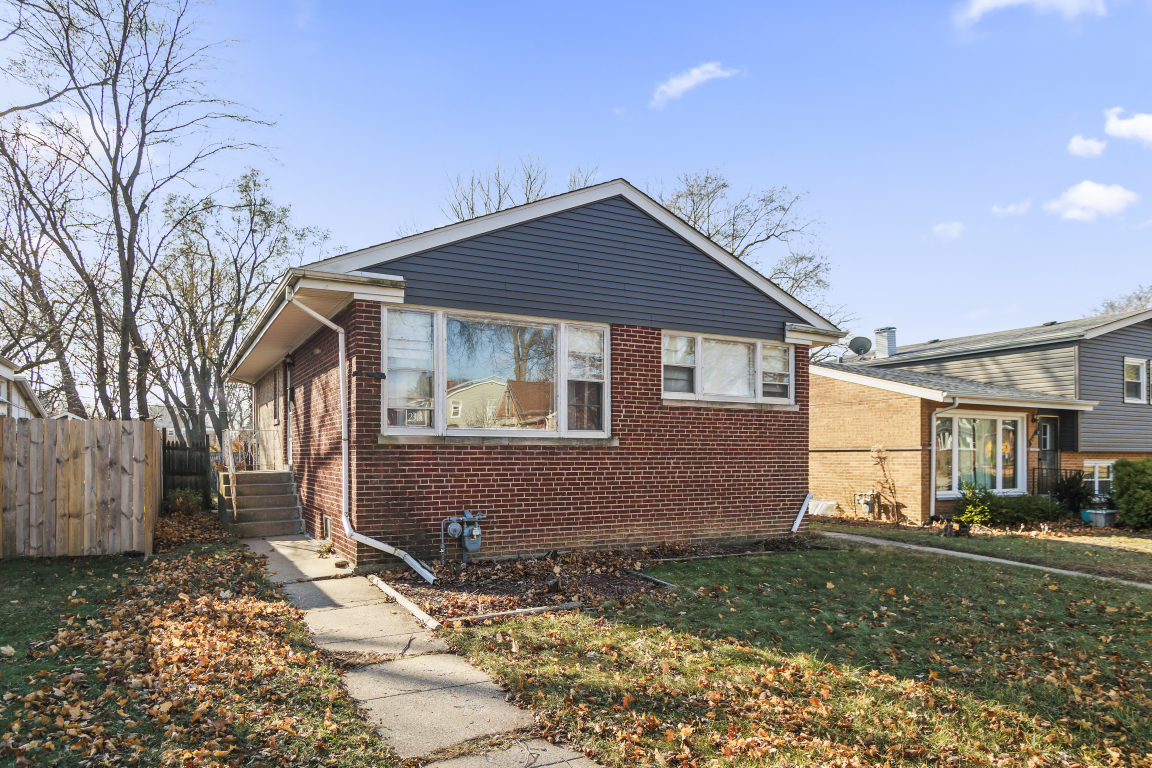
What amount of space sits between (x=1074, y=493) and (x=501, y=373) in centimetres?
1774

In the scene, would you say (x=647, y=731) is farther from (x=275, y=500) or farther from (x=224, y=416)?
(x=224, y=416)

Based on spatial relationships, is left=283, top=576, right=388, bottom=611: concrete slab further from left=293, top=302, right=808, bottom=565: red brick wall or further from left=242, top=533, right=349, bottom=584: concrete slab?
left=293, top=302, right=808, bottom=565: red brick wall

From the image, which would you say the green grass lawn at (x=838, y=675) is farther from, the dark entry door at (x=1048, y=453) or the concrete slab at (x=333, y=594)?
the dark entry door at (x=1048, y=453)

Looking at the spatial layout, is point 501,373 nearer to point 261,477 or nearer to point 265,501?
point 265,501

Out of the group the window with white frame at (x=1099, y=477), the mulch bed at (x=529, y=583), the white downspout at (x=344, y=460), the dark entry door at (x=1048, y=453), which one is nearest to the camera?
the mulch bed at (x=529, y=583)

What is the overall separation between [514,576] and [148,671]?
163 inches

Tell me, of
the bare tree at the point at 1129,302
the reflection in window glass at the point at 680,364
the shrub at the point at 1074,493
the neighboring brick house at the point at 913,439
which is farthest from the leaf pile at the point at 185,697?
the bare tree at the point at 1129,302

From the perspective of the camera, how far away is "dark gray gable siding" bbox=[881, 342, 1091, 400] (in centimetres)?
1949

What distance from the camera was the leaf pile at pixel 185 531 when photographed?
33.3 ft

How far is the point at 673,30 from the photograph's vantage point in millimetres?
11117

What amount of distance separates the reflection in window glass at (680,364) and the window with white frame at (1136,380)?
1801 centimetres

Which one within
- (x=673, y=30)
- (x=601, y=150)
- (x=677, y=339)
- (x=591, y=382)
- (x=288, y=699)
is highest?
(x=601, y=150)

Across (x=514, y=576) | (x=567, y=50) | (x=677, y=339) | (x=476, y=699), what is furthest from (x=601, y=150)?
(x=476, y=699)

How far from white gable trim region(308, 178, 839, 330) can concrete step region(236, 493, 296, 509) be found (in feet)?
19.4
